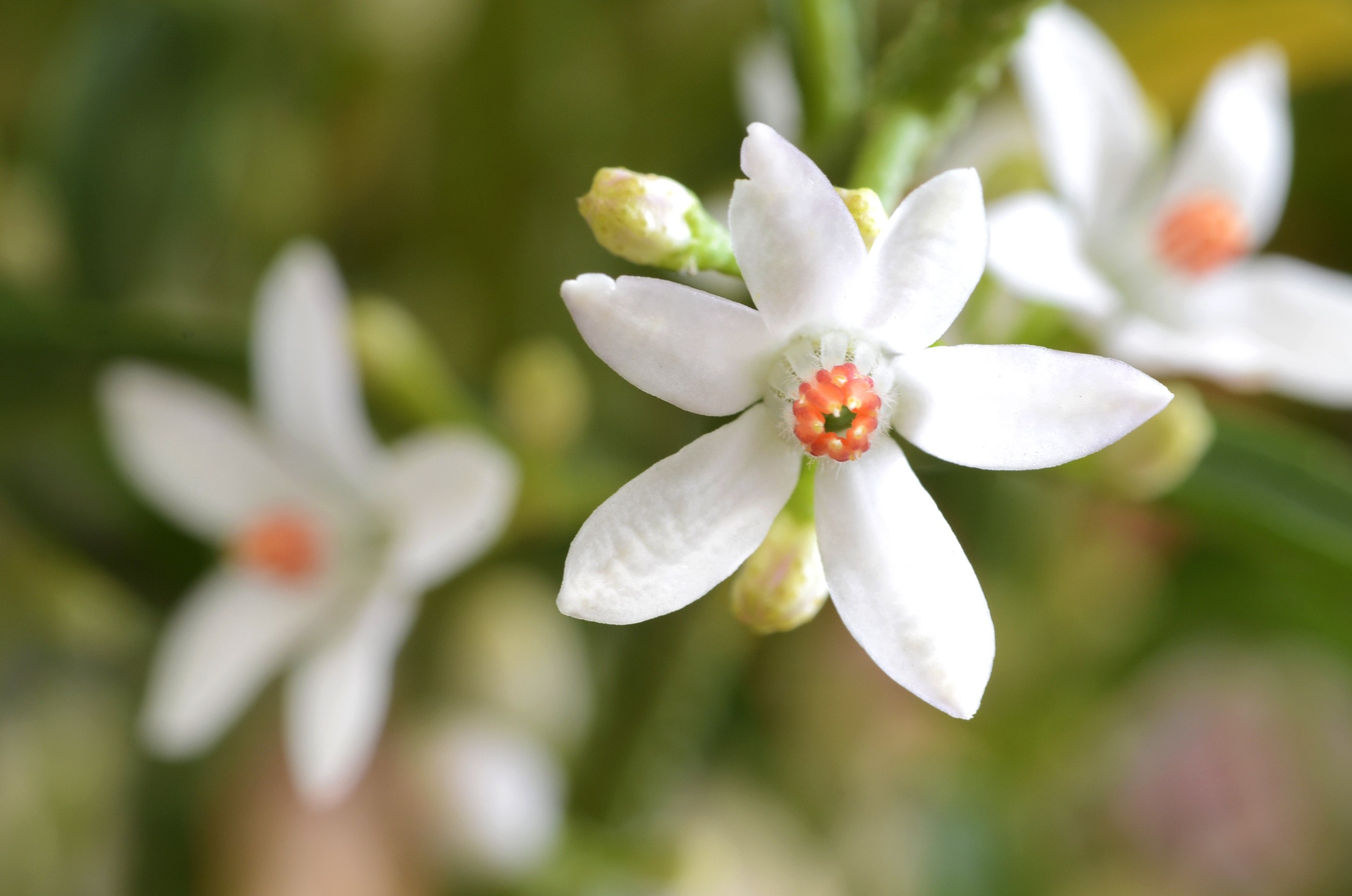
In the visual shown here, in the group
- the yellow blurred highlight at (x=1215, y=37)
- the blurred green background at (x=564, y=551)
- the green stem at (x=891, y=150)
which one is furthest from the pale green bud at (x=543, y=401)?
the yellow blurred highlight at (x=1215, y=37)

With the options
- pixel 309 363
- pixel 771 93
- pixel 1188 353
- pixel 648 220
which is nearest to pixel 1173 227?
pixel 1188 353

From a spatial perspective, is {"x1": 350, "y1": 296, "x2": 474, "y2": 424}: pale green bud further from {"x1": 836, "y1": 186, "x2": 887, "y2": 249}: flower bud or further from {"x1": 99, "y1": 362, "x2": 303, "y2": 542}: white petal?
{"x1": 836, "y1": 186, "x2": 887, "y2": 249}: flower bud

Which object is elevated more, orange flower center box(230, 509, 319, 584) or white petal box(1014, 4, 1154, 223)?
white petal box(1014, 4, 1154, 223)

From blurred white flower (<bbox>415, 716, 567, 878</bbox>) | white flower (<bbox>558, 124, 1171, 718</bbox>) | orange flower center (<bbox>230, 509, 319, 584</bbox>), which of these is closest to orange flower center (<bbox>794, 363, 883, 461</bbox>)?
white flower (<bbox>558, 124, 1171, 718</bbox>)

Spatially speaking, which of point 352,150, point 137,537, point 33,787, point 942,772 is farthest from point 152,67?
point 942,772

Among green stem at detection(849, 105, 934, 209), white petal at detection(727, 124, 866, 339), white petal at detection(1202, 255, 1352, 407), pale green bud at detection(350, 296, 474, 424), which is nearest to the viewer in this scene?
white petal at detection(727, 124, 866, 339)

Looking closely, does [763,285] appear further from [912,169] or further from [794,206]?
[912,169]
